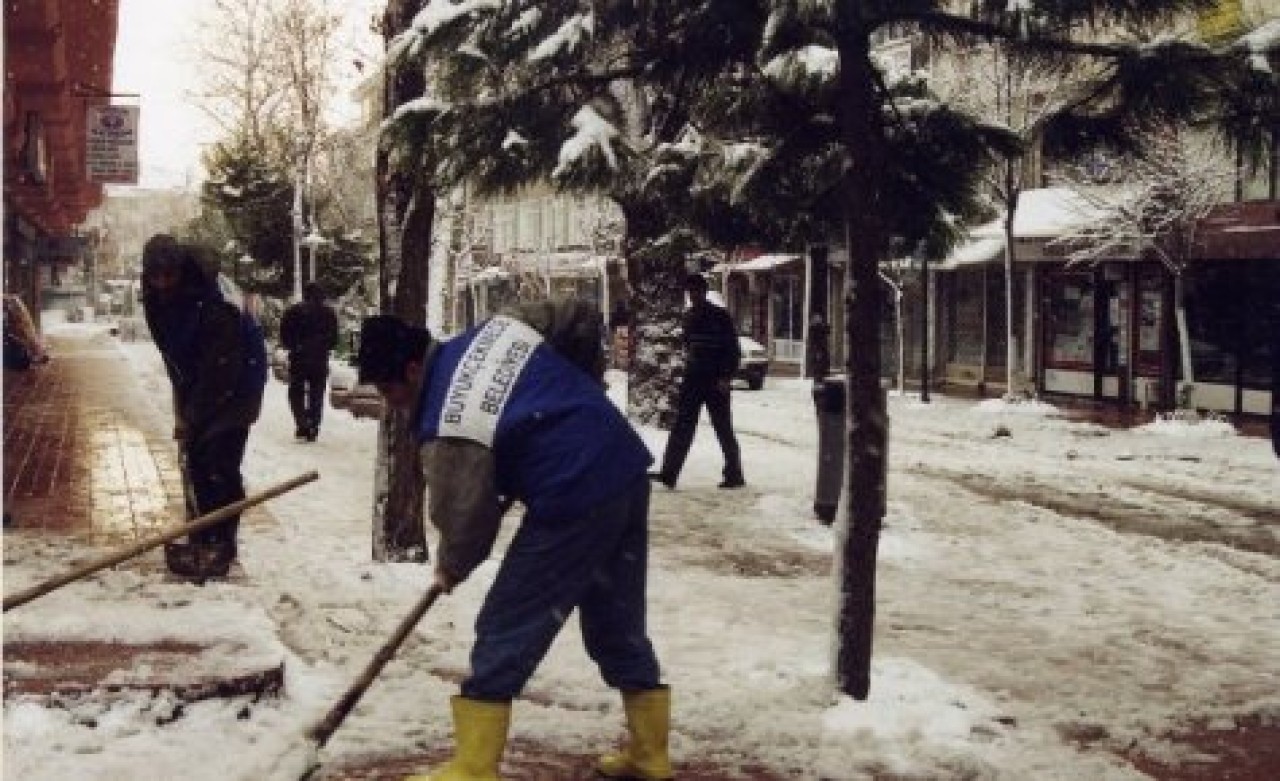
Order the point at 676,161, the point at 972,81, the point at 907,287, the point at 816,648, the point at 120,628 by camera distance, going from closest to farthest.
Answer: the point at 120,628
the point at 816,648
the point at 676,161
the point at 972,81
the point at 907,287

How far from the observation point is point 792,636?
256 inches

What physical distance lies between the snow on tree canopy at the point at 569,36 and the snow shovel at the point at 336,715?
2.43 m

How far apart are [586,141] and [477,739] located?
9.06 ft

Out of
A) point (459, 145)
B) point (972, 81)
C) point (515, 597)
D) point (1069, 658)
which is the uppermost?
point (972, 81)

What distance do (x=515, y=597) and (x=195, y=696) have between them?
145cm

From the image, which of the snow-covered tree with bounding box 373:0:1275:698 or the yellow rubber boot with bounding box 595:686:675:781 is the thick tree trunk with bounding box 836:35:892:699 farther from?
the yellow rubber boot with bounding box 595:686:675:781

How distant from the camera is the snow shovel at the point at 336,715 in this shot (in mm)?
4191

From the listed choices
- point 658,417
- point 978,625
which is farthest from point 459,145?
point 658,417

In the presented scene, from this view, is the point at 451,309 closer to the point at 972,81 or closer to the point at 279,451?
the point at 972,81

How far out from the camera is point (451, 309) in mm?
37188

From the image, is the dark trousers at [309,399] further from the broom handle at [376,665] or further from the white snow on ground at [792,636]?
the broom handle at [376,665]

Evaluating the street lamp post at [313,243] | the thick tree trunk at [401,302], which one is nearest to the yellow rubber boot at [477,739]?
the thick tree trunk at [401,302]

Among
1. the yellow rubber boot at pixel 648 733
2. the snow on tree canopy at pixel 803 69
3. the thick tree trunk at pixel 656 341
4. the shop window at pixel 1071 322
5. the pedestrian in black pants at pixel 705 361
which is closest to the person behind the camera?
the yellow rubber boot at pixel 648 733

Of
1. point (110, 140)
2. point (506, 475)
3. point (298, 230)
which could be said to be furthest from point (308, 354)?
point (298, 230)
